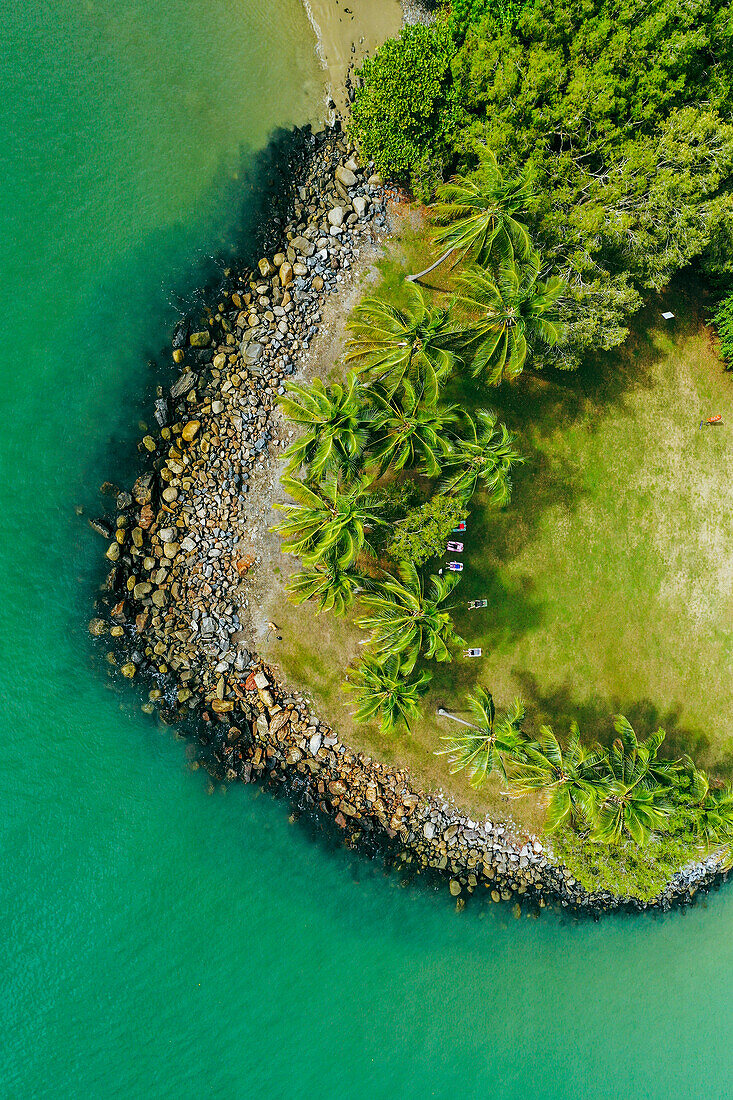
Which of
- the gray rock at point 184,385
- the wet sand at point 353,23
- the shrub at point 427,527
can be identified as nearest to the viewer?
the shrub at point 427,527

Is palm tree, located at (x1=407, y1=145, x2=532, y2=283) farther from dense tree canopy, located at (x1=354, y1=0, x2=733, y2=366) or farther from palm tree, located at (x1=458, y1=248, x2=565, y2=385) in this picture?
dense tree canopy, located at (x1=354, y1=0, x2=733, y2=366)

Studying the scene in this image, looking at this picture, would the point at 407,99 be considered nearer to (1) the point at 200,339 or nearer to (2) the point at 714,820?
(1) the point at 200,339

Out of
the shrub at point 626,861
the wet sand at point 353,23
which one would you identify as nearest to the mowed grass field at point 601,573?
the shrub at point 626,861

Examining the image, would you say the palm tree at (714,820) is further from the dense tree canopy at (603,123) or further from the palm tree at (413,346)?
the palm tree at (413,346)

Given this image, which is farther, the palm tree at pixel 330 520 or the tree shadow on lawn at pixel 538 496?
the tree shadow on lawn at pixel 538 496

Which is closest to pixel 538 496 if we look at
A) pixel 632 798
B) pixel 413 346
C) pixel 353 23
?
pixel 413 346
